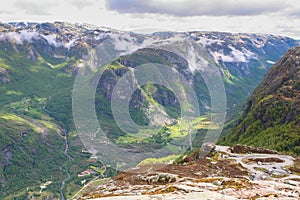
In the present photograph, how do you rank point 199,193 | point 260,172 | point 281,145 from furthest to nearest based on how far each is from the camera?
point 281,145, point 260,172, point 199,193

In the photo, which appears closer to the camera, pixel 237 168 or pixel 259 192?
pixel 259 192

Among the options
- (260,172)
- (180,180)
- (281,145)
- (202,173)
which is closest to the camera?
(180,180)

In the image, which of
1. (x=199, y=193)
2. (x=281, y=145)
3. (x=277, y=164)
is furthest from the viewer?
(x=281, y=145)

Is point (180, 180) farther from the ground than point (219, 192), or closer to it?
closer to it

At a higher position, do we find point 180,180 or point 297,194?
point 297,194

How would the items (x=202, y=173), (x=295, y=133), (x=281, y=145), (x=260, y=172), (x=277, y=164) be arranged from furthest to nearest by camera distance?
(x=295, y=133)
(x=281, y=145)
(x=277, y=164)
(x=260, y=172)
(x=202, y=173)

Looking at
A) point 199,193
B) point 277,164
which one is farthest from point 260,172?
point 199,193

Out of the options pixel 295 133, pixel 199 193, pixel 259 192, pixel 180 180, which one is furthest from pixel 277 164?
pixel 295 133

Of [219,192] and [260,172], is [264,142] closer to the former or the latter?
[260,172]

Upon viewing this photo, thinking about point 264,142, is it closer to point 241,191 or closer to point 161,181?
point 161,181

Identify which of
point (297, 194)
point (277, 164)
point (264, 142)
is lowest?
point (264, 142)
